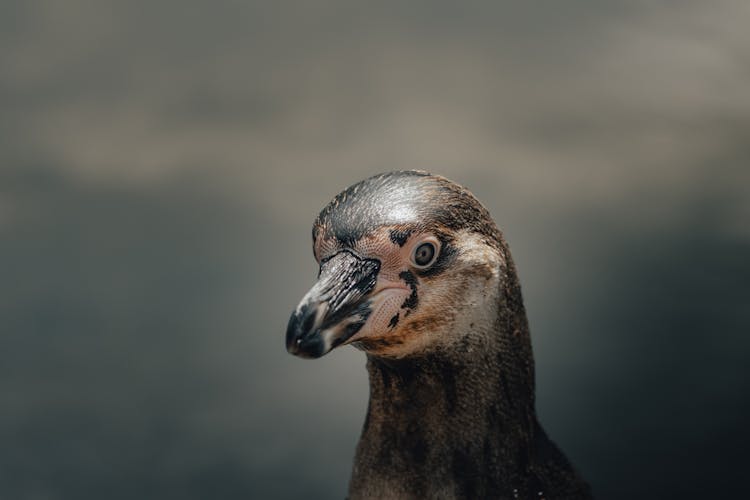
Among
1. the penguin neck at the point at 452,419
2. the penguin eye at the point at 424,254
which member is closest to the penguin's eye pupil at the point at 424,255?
the penguin eye at the point at 424,254

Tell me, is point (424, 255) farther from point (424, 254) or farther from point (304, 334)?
point (304, 334)

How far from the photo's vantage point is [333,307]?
148cm

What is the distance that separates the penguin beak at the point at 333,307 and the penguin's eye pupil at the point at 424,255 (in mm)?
54

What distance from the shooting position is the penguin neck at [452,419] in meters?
1.61

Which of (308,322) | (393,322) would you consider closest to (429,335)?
(393,322)

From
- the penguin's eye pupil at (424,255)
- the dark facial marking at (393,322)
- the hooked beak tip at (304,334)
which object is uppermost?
the penguin's eye pupil at (424,255)

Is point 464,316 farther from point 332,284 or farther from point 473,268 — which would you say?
point 332,284

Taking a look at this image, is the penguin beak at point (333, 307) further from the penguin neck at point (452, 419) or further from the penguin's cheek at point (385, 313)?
the penguin neck at point (452, 419)

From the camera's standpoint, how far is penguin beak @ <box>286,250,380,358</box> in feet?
4.81

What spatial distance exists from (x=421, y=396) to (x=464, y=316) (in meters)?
0.14

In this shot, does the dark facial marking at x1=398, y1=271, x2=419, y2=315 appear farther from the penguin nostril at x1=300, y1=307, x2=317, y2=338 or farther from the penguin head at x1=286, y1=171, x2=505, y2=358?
the penguin nostril at x1=300, y1=307, x2=317, y2=338

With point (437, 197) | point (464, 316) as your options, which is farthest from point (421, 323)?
point (437, 197)

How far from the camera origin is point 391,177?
5.18 ft

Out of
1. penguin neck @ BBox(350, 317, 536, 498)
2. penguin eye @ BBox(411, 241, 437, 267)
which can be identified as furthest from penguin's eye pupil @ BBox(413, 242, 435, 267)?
penguin neck @ BBox(350, 317, 536, 498)
